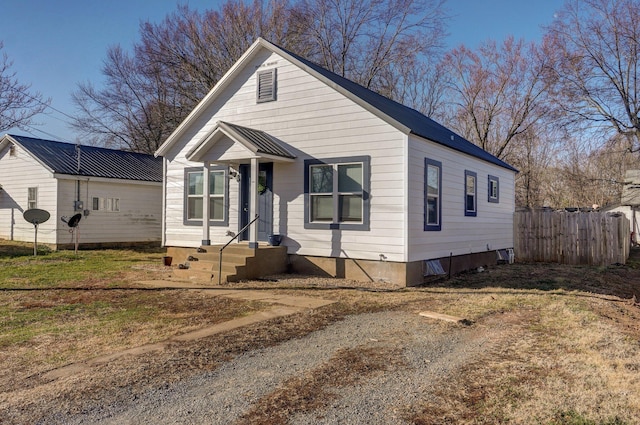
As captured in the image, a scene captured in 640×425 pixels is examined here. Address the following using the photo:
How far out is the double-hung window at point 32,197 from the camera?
20.2m

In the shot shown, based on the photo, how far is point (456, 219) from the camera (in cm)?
1327

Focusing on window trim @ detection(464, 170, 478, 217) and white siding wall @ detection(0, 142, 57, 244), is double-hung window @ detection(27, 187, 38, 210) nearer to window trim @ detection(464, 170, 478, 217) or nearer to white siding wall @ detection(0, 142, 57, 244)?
white siding wall @ detection(0, 142, 57, 244)

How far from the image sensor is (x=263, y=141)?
1208cm

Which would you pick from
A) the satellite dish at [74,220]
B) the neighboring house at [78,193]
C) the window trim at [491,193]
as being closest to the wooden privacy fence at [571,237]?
the window trim at [491,193]

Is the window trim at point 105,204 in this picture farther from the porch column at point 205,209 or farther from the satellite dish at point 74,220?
the porch column at point 205,209

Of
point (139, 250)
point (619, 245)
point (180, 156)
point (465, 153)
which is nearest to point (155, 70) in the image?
point (139, 250)

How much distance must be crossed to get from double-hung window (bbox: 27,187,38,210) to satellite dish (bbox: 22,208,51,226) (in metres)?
3.08

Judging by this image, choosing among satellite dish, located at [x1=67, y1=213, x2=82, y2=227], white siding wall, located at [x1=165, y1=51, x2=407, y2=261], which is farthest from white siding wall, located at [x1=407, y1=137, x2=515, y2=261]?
satellite dish, located at [x1=67, y1=213, x2=82, y2=227]

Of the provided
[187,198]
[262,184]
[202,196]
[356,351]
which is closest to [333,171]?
[262,184]

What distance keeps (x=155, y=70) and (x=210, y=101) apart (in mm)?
18154

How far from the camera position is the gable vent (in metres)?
12.8

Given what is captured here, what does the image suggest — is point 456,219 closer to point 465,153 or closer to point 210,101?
point 465,153

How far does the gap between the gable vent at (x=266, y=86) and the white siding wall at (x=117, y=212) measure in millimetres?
10507

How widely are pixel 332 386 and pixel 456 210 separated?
9600 millimetres
